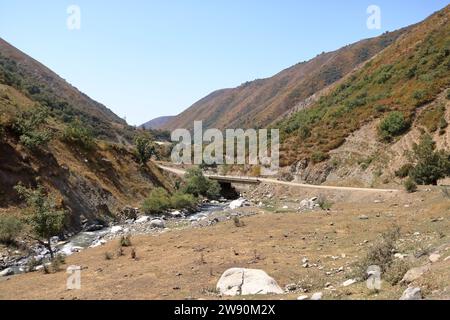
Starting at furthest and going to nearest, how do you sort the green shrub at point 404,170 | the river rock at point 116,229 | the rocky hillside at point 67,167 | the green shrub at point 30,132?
A: the green shrub at point 404,170 → the green shrub at point 30,132 → the rocky hillside at point 67,167 → the river rock at point 116,229

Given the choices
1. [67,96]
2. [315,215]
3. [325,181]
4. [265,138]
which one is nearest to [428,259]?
[315,215]

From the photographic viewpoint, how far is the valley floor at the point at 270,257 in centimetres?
1414

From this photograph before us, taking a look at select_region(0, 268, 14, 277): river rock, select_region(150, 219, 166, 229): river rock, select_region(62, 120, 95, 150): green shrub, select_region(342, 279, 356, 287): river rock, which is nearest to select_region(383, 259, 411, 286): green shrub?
select_region(342, 279, 356, 287): river rock

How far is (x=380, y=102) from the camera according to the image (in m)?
62.4

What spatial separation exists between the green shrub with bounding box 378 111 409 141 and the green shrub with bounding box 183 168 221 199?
72.0 ft

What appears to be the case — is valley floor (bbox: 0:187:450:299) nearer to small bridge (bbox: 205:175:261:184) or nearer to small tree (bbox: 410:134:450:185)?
small tree (bbox: 410:134:450:185)

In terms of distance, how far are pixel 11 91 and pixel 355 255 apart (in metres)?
43.8

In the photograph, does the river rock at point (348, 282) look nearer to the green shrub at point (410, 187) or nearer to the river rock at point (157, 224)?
the river rock at point (157, 224)

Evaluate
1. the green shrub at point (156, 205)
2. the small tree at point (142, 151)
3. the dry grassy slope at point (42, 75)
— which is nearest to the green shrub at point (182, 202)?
the green shrub at point (156, 205)

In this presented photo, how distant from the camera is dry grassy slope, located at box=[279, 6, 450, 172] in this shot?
2184 inches

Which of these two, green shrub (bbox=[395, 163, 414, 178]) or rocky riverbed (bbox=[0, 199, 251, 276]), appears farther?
green shrub (bbox=[395, 163, 414, 178])

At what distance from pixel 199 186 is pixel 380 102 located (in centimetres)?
2926

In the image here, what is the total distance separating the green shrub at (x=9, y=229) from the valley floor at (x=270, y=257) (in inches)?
180

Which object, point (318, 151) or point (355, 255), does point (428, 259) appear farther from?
point (318, 151)
